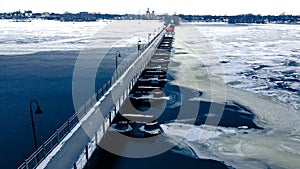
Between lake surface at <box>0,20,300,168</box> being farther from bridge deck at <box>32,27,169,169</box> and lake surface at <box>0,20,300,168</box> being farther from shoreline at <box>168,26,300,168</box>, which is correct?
bridge deck at <box>32,27,169,169</box>

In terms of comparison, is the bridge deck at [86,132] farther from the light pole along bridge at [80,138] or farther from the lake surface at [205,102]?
the lake surface at [205,102]

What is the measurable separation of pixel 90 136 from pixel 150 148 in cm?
386

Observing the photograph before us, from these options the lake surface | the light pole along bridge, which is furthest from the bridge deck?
the lake surface

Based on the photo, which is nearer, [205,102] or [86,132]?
[86,132]

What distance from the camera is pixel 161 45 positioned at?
59406 mm

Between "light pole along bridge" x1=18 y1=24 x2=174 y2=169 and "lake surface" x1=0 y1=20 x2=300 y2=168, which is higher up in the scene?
"light pole along bridge" x1=18 y1=24 x2=174 y2=169

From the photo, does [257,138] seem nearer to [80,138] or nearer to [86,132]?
[86,132]

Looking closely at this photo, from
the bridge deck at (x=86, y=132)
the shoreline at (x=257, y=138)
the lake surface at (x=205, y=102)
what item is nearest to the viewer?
the bridge deck at (x=86, y=132)

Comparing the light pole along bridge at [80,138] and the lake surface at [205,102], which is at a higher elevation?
the light pole along bridge at [80,138]

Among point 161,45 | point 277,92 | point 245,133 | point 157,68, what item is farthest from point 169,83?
point 161,45

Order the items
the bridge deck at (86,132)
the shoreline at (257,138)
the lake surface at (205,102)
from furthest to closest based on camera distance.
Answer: the lake surface at (205,102) → the shoreline at (257,138) → the bridge deck at (86,132)

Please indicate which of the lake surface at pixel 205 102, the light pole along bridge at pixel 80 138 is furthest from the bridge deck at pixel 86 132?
the lake surface at pixel 205 102

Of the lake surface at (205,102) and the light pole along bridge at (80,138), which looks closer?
the light pole along bridge at (80,138)

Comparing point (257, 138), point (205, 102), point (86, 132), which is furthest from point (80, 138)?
point (205, 102)
